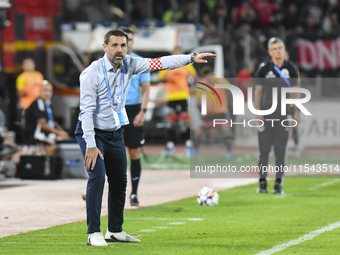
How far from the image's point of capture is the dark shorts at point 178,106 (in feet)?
62.8

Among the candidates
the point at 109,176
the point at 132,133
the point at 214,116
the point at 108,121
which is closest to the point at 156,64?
the point at 108,121

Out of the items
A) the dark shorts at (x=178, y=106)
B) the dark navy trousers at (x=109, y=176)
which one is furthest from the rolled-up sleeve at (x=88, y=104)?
the dark shorts at (x=178, y=106)

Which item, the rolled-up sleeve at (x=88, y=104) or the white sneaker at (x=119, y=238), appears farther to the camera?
the white sneaker at (x=119, y=238)

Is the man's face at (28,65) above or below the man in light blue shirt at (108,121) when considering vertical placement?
above

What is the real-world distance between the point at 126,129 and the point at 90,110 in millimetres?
3417

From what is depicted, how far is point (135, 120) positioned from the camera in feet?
33.7

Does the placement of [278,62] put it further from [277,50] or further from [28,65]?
[28,65]

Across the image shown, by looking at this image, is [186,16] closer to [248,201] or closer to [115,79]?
[248,201]

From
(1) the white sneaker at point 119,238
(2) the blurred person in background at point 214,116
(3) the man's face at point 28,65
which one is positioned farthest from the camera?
(3) the man's face at point 28,65

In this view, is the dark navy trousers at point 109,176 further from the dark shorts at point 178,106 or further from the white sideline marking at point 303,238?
the dark shorts at point 178,106

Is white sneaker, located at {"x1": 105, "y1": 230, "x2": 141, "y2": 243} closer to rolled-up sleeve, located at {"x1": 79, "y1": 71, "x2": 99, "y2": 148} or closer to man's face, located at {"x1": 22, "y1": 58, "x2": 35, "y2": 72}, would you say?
rolled-up sleeve, located at {"x1": 79, "y1": 71, "x2": 99, "y2": 148}

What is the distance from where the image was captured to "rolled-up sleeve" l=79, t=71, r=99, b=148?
689 cm

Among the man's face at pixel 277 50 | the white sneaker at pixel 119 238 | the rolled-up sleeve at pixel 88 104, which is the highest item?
the man's face at pixel 277 50

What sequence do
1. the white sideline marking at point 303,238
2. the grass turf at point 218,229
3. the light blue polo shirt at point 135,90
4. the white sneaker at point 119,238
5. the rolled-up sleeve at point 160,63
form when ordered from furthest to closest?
the light blue polo shirt at point 135,90 < the white sneaker at point 119,238 < the rolled-up sleeve at point 160,63 < the grass turf at point 218,229 < the white sideline marking at point 303,238
